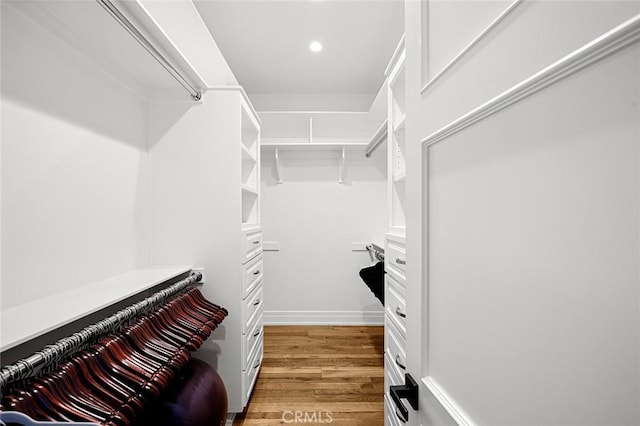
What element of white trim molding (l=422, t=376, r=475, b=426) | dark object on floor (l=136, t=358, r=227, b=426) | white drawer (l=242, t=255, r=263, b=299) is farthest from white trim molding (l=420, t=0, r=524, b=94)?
white drawer (l=242, t=255, r=263, b=299)

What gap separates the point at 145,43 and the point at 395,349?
173 centimetres

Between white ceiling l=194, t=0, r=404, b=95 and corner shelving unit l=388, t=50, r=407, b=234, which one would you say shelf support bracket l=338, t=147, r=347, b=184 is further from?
corner shelving unit l=388, t=50, r=407, b=234

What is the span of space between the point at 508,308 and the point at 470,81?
365 mm

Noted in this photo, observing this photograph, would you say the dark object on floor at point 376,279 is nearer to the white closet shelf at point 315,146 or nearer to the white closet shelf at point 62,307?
Result: the white closet shelf at point 315,146

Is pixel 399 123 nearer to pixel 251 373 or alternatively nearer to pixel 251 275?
pixel 251 275

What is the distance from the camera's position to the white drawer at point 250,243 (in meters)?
2.02

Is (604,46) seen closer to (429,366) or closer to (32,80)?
(429,366)

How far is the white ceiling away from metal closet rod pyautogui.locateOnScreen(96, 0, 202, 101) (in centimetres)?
87

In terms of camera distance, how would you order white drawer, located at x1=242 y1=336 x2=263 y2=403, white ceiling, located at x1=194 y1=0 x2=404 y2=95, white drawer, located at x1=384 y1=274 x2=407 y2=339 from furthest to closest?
1. white ceiling, located at x1=194 y1=0 x2=404 y2=95
2. white drawer, located at x1=242 y1=336 x2=263 y2=403
3. white drawer, located at x1=384 y1=274 x2=407 y2=339

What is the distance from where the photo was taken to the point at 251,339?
88.0 inches

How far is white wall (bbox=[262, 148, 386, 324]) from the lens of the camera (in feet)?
12.0

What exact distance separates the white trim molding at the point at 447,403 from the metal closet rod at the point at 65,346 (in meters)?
0.95

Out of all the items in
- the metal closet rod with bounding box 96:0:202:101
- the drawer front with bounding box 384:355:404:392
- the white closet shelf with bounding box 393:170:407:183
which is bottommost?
the drawer front with bounding box 384:355:404:392

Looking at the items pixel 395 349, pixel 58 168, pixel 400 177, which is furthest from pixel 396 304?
pixel 58 168
